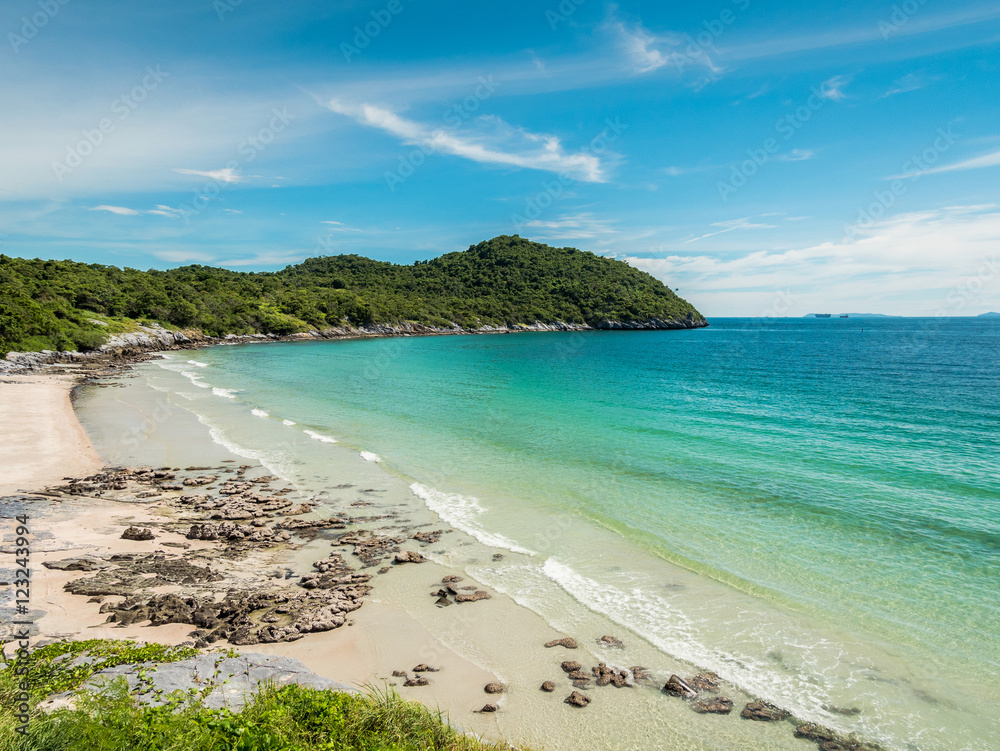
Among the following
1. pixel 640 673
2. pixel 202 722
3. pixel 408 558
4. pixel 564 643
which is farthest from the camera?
pixel 408 558

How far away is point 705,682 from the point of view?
9.00m

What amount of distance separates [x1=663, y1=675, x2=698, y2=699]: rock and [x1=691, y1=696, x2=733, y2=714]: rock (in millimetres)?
162

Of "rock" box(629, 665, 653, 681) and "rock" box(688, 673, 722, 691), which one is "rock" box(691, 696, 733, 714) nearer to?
"rock" box(688, 673, 722, 691)

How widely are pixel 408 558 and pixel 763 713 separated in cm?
858

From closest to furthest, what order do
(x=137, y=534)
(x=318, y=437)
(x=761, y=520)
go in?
(x=137, y=534) → (x=761, y=520) → (x=318, y=437)

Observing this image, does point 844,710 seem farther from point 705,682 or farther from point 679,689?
point 679,689

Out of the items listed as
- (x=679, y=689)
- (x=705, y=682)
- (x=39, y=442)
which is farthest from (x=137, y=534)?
(x=705, y=682)

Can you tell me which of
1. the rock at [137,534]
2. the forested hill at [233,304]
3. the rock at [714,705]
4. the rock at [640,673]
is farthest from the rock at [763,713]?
the forested hill at [233,304]

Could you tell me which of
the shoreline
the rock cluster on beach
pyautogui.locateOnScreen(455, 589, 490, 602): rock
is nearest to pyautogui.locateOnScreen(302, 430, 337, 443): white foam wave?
the rock cluster on beach

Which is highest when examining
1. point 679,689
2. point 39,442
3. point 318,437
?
point 39,442

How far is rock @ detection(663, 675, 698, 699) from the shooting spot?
28.5 ft

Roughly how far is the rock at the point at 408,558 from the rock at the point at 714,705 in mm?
7415

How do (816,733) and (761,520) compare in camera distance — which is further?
(761,520)

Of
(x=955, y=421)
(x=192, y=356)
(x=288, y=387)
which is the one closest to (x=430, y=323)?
(x=192, y=356)
